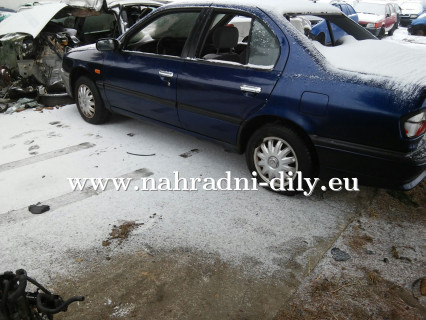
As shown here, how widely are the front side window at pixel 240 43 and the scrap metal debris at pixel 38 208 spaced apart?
6.47 ft

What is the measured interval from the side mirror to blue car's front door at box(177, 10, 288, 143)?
1.11 m

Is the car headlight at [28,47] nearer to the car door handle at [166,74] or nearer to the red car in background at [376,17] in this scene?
the car door handle at [166,74]

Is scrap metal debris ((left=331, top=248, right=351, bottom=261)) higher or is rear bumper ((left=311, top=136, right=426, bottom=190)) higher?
rear bumper ((left=311, top=136, right=426, bottom=190))

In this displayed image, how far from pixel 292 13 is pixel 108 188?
2.33 m

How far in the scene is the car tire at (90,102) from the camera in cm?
474

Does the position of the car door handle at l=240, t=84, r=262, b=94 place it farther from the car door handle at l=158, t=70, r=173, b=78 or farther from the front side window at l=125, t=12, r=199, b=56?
the front side window at l=125, t=12, r=199, b=56

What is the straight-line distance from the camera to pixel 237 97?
3154 mm

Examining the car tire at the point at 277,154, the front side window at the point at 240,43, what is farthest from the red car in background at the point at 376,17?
the car tire at the point at 277,154

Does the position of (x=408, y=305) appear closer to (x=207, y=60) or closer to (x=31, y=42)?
(x=207, y=60)

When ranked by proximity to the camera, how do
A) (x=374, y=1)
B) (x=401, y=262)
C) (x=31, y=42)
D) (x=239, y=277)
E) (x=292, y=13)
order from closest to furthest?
(x=239, y=277) < (x=401, y=262) < (x=292, y=13) < (x=31, y=42) < (x=374, y=1)

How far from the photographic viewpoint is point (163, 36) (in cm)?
432

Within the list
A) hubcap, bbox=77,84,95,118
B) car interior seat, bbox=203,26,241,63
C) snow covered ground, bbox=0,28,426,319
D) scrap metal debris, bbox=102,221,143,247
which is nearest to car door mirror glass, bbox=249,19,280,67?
car interior seat, bbox=203,26,241,63

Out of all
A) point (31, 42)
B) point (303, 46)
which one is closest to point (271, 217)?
point (303, 46)

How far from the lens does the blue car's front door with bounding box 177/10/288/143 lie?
300 cm
